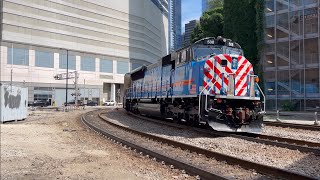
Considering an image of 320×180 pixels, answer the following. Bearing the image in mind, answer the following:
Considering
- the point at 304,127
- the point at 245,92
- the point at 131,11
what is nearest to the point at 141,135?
the point at 245,92

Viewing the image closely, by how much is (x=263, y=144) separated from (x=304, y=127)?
7.21 metres

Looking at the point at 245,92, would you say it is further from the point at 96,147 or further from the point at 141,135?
the point at 96,147

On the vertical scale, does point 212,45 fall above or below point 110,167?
above

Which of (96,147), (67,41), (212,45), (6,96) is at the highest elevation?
(67,41)

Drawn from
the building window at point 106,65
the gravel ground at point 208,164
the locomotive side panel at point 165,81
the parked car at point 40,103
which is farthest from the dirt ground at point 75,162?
the building window at point 106,65

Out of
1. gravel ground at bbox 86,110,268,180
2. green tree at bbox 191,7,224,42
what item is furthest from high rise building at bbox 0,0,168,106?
gravel ground at bbox 86,110,268,180

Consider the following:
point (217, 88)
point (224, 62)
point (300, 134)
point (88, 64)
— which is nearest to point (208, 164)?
point (217, 88)

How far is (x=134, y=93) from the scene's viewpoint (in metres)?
31.7

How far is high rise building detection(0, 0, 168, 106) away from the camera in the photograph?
276 ft

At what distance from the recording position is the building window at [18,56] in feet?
271

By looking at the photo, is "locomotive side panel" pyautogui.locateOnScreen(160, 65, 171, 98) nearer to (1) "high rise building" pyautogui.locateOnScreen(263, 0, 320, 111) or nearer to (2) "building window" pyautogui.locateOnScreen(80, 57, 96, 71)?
(1) "high rise building" pyautogui.locateOnScreen(263, 0, 320, 111)

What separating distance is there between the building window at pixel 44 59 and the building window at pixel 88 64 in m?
9.43

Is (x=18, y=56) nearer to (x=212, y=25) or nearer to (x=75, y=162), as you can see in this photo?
(x=212, y=25)

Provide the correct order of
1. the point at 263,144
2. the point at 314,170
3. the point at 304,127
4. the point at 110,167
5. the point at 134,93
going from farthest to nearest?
1. the point at 134,93
2. the point at 304,127
3. the point at 263,144
4. the point at 110,167
5. the point at 314,170
